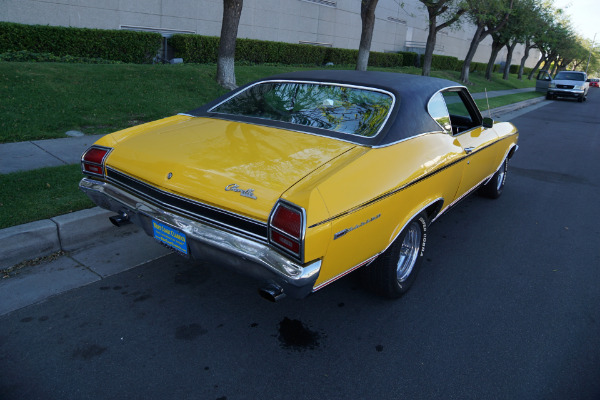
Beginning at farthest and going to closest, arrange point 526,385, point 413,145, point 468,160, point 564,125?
1. point 564,125
2. point 468,160
3. point 413,145
4. point 526,385

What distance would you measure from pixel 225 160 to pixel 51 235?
1.91 meters

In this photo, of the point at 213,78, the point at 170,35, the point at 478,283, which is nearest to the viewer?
the point at 478,283

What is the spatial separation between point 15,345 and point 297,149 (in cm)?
208

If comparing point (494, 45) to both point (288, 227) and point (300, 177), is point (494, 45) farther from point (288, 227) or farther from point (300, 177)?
point (288, 227)

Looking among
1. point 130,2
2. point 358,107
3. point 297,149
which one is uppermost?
point 130,2

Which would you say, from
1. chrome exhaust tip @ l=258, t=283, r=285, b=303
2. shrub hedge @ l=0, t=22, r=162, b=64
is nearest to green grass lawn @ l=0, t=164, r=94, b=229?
chrome exhaust tip @ l=258, t=283, r=285, b=303

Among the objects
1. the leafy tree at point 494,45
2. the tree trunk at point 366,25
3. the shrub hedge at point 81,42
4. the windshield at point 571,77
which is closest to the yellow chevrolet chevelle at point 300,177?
the shrub hedge at point 81,42

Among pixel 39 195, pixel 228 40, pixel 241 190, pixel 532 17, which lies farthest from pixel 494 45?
pixel 241 190

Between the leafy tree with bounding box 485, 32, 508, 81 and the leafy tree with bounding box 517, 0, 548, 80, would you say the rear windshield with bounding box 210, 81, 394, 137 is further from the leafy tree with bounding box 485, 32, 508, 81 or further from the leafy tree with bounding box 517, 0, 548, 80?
the leafy tree with bounding box 485, 32, 508, 81

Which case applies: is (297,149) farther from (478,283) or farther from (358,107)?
(478,283)

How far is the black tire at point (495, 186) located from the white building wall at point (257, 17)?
43.1 ft

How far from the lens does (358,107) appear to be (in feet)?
11.3

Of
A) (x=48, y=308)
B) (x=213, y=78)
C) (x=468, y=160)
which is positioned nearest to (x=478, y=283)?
(x=468, y=160)

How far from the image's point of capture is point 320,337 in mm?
2949
